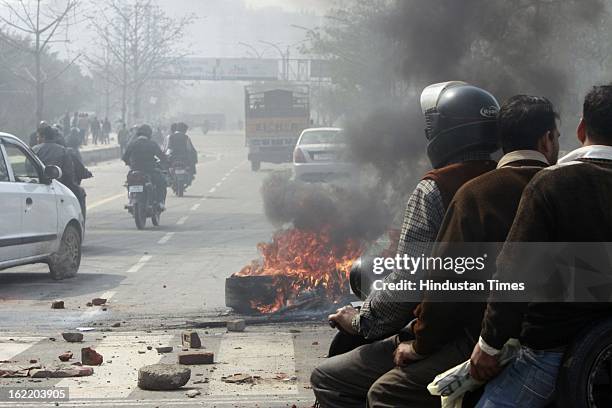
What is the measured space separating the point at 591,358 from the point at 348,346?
1.24 meters

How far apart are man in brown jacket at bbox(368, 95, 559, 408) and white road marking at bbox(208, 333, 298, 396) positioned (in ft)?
9.16

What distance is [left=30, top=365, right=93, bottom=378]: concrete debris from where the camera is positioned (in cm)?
691

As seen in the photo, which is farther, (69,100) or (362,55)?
(69,100)

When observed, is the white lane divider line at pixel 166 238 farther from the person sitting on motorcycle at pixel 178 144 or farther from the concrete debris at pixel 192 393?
the concrete debris at pixel 192 393

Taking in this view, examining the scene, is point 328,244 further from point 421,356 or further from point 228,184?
point 228,184

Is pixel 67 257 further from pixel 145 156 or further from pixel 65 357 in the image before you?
pixel 145 156

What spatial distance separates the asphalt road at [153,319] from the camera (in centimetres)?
657

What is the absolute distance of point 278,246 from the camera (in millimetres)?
10203

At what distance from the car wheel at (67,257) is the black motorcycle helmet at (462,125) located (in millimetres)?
8823

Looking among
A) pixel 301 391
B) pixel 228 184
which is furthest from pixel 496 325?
pixel 228 184

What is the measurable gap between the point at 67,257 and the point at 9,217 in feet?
4.29

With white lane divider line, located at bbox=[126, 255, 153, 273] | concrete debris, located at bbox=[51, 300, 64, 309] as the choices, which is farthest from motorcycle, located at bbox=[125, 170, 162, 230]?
concrete debris, located at bbox=[51, 300, 64, 309]

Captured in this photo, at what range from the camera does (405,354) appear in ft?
12.4

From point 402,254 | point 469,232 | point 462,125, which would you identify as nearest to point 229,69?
point 462,125
